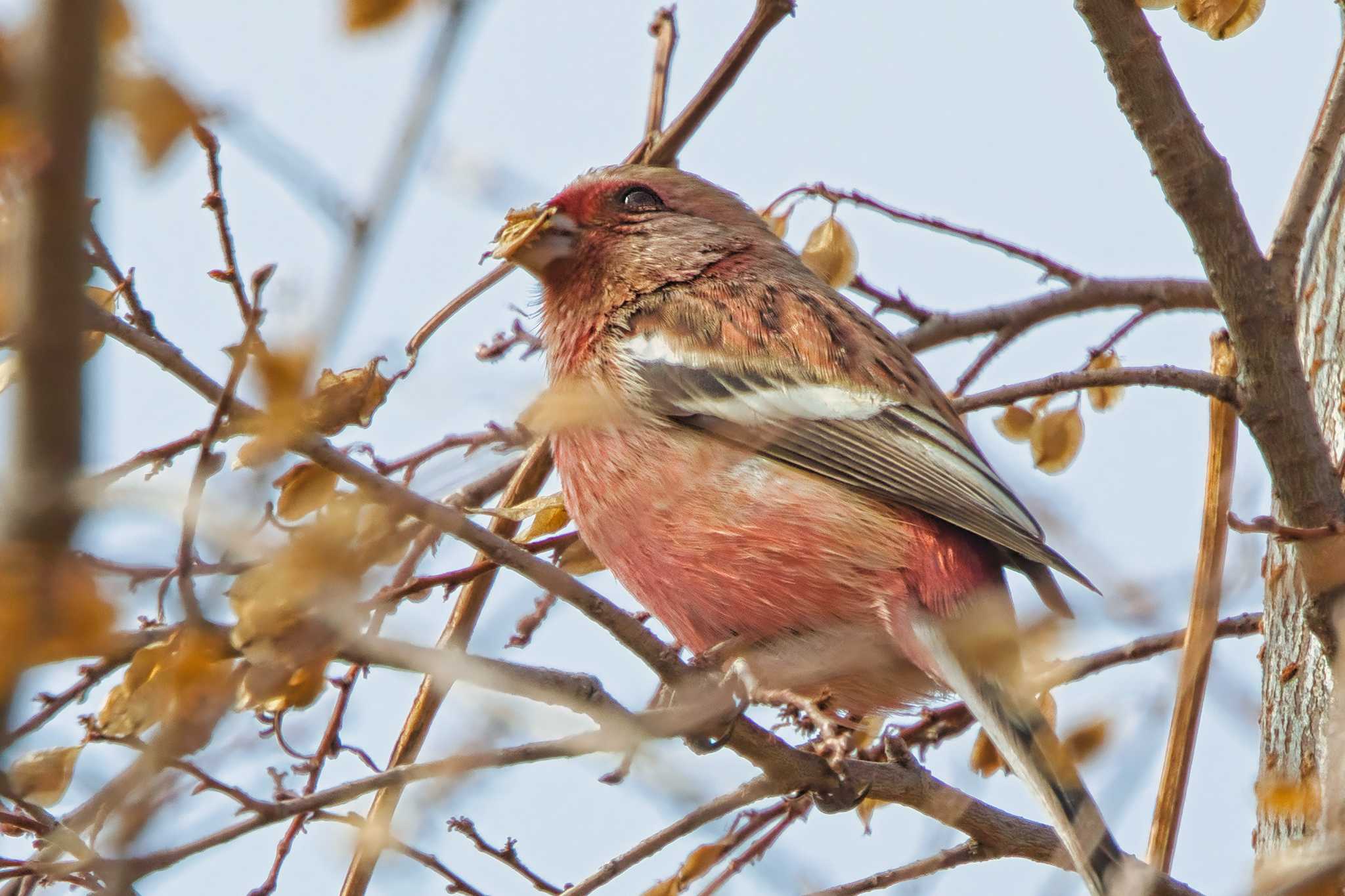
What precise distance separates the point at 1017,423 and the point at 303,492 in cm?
271

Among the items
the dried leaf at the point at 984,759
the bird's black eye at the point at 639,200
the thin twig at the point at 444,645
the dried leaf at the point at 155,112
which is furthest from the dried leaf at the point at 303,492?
the bird's black eye at the point at 639,200

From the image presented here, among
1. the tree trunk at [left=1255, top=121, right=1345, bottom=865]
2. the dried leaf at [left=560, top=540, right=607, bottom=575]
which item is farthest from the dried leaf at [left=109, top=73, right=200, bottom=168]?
the tree trunk at [left=1255, top=121, right=1345, bottom=865]

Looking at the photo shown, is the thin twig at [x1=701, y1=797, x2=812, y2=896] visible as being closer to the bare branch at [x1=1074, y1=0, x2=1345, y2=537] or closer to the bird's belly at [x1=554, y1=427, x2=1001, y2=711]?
the bird's belly at [x1=554, y1=427, x2=1001, y2=711]

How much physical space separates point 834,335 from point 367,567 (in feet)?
11.8

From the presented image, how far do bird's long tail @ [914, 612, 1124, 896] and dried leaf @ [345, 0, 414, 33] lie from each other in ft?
6.82

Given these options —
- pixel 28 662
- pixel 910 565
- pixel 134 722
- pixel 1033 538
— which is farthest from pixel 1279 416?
pixel 28 662

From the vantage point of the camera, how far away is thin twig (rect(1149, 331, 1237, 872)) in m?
3.60

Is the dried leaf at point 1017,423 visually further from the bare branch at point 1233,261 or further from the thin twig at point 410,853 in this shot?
the thin twig at point 410,853

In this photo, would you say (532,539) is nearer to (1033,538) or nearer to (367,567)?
(1033,538)

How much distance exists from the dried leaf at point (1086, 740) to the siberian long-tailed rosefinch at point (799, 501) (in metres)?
0.35

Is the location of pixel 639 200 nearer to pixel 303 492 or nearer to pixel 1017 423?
pixel 1017 423

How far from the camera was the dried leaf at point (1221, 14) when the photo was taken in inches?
144

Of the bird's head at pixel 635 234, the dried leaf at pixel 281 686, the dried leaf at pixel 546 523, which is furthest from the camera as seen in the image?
the bird's head at pixel 635 234

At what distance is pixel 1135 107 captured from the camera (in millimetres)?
3775
